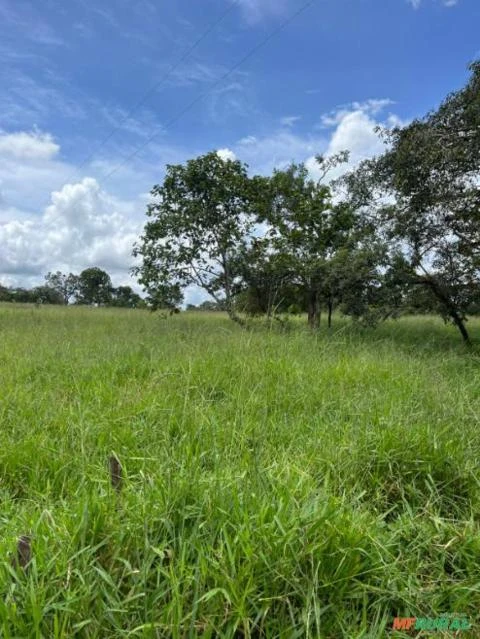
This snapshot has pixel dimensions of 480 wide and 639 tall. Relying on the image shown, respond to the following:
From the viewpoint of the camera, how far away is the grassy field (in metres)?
1.41

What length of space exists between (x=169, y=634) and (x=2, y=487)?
5.11ft

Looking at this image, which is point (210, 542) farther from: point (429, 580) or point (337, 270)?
point (337, 270)

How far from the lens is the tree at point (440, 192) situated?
6.75m

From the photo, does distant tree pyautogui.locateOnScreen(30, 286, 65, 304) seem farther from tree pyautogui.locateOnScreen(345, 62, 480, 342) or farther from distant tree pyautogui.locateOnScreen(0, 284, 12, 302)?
tree pyautogui.locateOnScreen(345, 62, 480, 342)

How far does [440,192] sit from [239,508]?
741cm

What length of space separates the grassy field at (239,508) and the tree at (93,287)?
228 ft

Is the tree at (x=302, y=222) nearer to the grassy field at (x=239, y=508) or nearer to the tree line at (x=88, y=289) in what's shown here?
the grassy field at (x=239, y=508)

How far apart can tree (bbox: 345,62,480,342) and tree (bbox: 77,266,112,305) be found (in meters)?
66.2

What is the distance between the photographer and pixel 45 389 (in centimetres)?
401
